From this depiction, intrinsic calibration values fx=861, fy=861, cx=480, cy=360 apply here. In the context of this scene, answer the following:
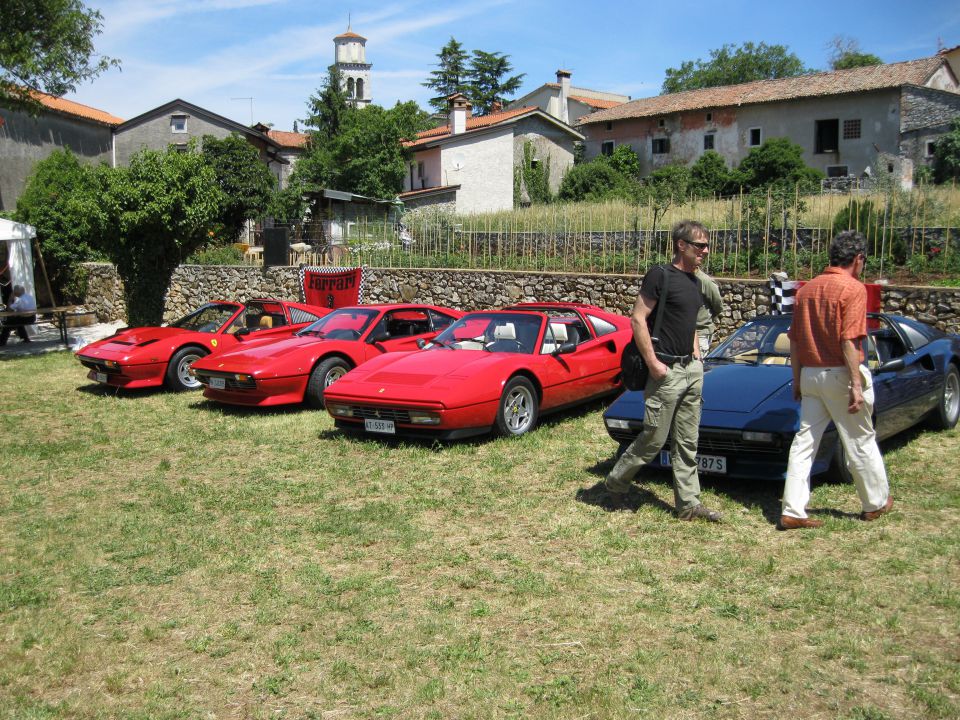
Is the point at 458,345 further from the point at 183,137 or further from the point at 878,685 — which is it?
the point at 183,137

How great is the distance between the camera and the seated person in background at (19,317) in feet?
59.2

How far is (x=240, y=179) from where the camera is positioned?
39594mm

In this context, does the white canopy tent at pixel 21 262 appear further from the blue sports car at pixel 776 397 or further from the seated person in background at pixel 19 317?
the blue sports car at pixel 776 397

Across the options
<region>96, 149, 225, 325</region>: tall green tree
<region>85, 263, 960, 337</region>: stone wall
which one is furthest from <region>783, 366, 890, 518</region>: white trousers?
<region>96, 149, 225, 325</region>: tall green tree

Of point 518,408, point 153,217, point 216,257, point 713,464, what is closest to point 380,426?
point 518,408

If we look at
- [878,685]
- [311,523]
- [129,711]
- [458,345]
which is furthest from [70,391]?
[878,685]

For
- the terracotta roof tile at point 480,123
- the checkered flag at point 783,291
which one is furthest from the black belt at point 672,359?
the terracotta roof tile at point 480,123

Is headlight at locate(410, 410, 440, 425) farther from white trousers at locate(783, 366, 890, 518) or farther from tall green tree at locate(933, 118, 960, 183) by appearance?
tall green tree at locate(933, 118, 960, 183)

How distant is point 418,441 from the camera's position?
8477 millimetres

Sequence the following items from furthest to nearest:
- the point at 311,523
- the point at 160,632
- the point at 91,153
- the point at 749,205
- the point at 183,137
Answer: the point at 183,137 → the point at 91,153 → the point at 749,205 → the point at 311,523 → the point at 160,632

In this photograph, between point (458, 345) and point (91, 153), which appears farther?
point (91, 153)

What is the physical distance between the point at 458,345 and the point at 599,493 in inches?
128

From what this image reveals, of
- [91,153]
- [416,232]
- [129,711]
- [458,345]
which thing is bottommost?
[129,711]

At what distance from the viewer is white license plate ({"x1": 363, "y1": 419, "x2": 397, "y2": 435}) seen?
823 centimetres
